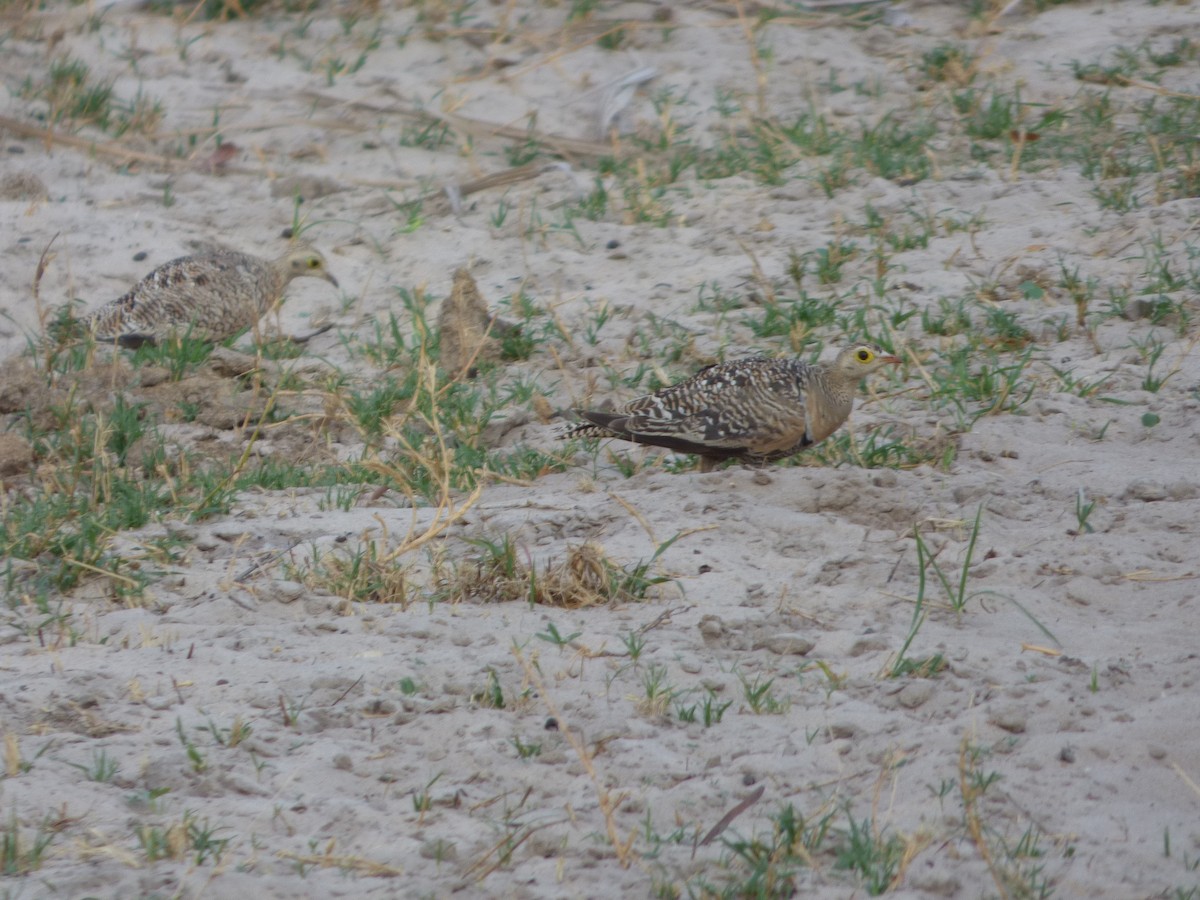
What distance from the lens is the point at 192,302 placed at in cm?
743

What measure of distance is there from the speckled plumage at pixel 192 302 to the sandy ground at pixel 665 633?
42cm

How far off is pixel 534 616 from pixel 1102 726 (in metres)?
1.69

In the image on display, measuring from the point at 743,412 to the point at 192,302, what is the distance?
320cm

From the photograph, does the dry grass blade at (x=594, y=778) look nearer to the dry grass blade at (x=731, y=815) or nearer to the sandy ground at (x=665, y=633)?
the sandy ground at (x=665, y=633)

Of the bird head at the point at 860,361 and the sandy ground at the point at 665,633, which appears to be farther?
the bird head at the point at 860,361

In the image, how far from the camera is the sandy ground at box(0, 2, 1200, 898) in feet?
11.0

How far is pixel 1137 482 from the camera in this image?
5223 millimetres

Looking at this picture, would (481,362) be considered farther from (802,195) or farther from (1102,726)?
(1102,726)

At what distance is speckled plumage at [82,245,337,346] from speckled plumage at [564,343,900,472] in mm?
2330

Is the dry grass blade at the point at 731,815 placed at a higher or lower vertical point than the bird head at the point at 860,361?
lower

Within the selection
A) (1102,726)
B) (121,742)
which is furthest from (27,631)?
(1102,726)

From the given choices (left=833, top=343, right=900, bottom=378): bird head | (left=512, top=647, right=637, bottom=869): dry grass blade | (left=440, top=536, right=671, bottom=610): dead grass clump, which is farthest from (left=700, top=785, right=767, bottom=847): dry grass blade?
(left=833, top=343, right=900, bottom=378): bird head

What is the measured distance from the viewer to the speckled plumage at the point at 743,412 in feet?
18.6

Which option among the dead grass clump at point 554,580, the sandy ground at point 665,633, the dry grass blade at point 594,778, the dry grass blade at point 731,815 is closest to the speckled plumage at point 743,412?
the sandy ground at point 665,633
